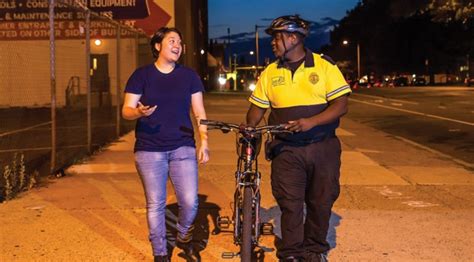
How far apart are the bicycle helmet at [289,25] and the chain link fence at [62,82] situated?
262 inches

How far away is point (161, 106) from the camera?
466 centimetres

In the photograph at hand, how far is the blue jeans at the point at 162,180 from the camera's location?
467cm

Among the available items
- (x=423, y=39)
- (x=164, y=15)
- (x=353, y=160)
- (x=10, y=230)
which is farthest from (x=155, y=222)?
(x=423, y=39)

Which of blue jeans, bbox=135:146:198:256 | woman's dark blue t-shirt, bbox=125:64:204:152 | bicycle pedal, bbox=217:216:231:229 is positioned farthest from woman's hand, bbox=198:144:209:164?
bicycle pedal, bbox=217:216:231:229

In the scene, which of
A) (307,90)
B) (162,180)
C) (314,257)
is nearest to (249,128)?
(307,90)

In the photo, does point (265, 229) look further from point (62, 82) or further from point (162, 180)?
point (62, 82)

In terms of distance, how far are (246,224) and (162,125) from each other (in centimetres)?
95

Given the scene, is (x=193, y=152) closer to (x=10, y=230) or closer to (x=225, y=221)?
(x=225, y=221)

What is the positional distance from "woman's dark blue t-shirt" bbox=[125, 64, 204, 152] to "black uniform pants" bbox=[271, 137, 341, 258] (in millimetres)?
749

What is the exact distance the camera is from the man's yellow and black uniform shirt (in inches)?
173

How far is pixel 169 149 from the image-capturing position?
468 cm

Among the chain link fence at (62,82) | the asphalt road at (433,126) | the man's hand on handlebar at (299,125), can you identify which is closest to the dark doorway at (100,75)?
the chain link fence at (62,82)

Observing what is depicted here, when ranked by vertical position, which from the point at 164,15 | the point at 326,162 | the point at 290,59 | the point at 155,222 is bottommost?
the point at 155,222

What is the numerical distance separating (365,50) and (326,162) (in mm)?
93655
